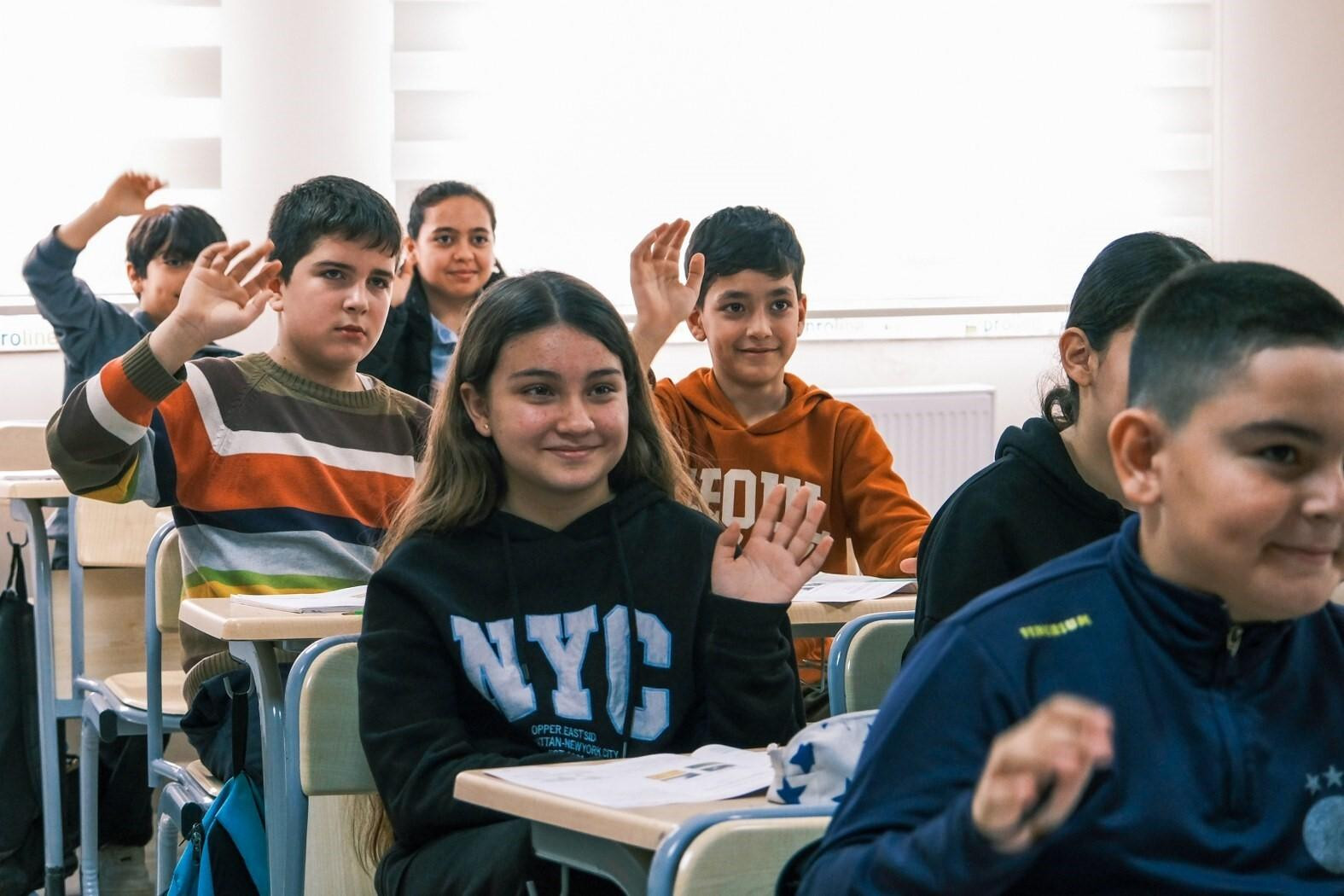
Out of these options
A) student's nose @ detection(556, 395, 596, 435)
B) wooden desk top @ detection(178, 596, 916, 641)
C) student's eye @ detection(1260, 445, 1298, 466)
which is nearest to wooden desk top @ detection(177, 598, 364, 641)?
wooden desk top @ detection(178, 596, 916, 641)

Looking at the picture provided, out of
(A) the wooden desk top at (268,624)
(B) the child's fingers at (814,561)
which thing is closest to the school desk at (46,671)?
(A) the wooden desk top at (268,624)

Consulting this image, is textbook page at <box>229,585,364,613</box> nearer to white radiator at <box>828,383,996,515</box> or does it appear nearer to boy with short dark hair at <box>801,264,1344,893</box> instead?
boy with short dark hair at <box>801,264,1344,893</box>

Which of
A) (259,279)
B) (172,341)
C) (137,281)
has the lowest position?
(172,341)

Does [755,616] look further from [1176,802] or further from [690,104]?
[690,104]

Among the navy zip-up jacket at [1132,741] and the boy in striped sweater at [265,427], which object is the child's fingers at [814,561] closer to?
the navy zip-up jacket at [1132,741]

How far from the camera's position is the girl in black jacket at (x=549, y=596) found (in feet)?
5.98

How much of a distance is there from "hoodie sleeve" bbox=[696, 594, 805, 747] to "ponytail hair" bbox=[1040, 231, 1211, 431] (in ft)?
1.40

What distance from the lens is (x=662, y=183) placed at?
5.20 metres

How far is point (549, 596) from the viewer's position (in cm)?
198

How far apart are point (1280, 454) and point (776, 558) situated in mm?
887

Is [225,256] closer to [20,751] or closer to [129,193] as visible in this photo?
[129,193]

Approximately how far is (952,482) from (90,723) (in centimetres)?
298

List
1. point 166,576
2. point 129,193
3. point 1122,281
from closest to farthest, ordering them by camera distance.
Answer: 1. point 1122,281
2. point 166,576
3. point 129,193

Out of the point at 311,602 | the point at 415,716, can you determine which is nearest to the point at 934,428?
the point at 311,602
